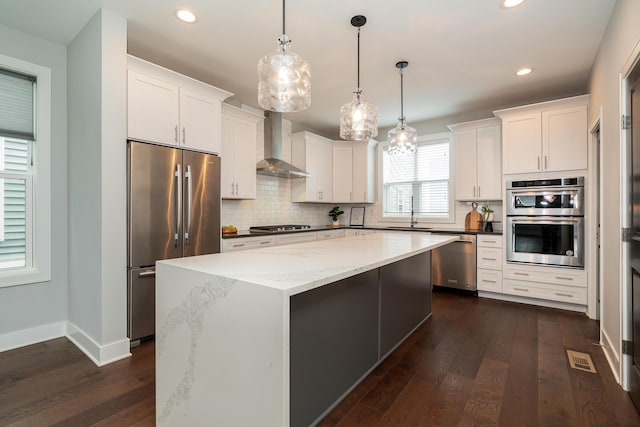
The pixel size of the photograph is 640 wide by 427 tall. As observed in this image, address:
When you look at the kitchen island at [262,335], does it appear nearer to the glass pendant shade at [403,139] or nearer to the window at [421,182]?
the glass pendant shade at [403,139]

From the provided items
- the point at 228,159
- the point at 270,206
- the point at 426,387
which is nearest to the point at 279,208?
the point at 270,206

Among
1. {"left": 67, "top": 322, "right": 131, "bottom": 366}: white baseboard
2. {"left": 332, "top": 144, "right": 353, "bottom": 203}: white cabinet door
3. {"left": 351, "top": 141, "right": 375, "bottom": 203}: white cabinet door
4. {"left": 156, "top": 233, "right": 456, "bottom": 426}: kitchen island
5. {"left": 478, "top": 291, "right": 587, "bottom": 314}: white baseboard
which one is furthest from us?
{"left": 332, "top": 144, "right": 353, "bottom": 203}: white cabinet door

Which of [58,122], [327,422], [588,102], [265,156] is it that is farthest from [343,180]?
[327,422]

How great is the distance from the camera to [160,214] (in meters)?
2.81

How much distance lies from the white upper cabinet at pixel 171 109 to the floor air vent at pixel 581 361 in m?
3.69

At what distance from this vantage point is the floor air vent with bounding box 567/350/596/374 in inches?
91.4

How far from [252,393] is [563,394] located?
2.02m

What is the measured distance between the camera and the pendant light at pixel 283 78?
5.78ft

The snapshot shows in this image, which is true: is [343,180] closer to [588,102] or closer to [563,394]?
[588,102]

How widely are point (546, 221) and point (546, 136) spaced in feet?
3.40

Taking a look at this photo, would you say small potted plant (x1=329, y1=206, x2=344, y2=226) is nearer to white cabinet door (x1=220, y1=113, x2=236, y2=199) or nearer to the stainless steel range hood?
the stainless steel range hood

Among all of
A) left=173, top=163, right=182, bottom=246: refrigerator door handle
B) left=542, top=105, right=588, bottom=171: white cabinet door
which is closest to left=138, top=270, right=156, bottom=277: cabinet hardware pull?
left=173, top=163, right=182, bottom=246: refrigerator door handle

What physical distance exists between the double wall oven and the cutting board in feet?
2.03

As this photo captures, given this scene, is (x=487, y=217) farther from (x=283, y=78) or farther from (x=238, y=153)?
(x=283, y=78)
